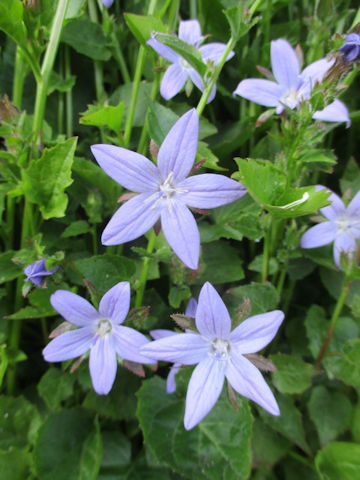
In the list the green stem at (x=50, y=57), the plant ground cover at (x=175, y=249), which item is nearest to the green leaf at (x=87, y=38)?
the plant ground cover at (x=175, y=249)

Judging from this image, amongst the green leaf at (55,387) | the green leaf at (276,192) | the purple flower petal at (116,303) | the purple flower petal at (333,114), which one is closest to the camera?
the green leaf at (276,192)

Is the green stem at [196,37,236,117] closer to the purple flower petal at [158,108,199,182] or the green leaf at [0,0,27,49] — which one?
the purple flower petal at [158,108,199,182]

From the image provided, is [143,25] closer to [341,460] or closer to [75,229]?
[75,229]

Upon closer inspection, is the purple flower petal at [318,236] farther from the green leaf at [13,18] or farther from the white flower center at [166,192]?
the green leaf at [13,18]

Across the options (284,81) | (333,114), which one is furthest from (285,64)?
(333,114)

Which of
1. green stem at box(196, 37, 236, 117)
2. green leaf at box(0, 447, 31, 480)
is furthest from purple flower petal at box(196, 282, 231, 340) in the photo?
green leaf at box(0, 447, 31, 480)

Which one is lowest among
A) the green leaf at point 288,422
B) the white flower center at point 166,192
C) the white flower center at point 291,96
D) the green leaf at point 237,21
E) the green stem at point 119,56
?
the green leaf at point 288,422
